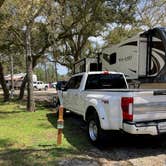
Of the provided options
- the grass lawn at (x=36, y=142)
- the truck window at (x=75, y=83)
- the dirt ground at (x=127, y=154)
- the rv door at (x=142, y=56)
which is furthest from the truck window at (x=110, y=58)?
the dirt ground at (x=127, y=154)

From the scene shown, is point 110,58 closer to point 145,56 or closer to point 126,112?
point 145,56

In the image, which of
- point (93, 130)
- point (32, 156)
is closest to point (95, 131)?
point (93, 130)

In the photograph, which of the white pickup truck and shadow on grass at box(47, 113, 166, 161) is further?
shadow on grass at box(47, 113, 166, 161)

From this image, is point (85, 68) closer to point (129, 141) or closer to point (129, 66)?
point (129, 66)

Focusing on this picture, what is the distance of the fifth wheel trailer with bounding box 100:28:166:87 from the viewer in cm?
1139

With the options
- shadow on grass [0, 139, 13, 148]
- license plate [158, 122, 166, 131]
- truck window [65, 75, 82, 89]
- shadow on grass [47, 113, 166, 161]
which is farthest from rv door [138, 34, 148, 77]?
shadow on grass [0, 139, 13, 148]

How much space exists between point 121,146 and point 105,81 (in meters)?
2.86

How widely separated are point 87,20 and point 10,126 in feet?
29.8

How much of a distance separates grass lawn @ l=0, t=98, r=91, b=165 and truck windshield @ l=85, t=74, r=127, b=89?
1540mm

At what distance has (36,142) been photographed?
8805 millimetres

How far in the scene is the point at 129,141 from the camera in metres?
9.12

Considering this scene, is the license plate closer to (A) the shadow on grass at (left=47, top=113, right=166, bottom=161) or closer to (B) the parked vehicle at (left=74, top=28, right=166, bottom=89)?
(A) the shadow on grass at (left=47, top=113, right=166, bottom=161)

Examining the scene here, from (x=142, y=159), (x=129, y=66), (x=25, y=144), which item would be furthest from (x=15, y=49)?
(x=142, y=159)

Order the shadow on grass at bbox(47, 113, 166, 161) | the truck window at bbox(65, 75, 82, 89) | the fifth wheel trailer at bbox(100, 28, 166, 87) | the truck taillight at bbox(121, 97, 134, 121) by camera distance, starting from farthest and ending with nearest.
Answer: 1. the fifth wheel trailer at bbox(100, 28, 166, 87)
2. the truck window at bbox(65, 75, 82, 89)
3. the shadow on grass at bbox(47, 113, 166, 161)
4. the truck taillight at bbox(121, 97, 134, 121)
